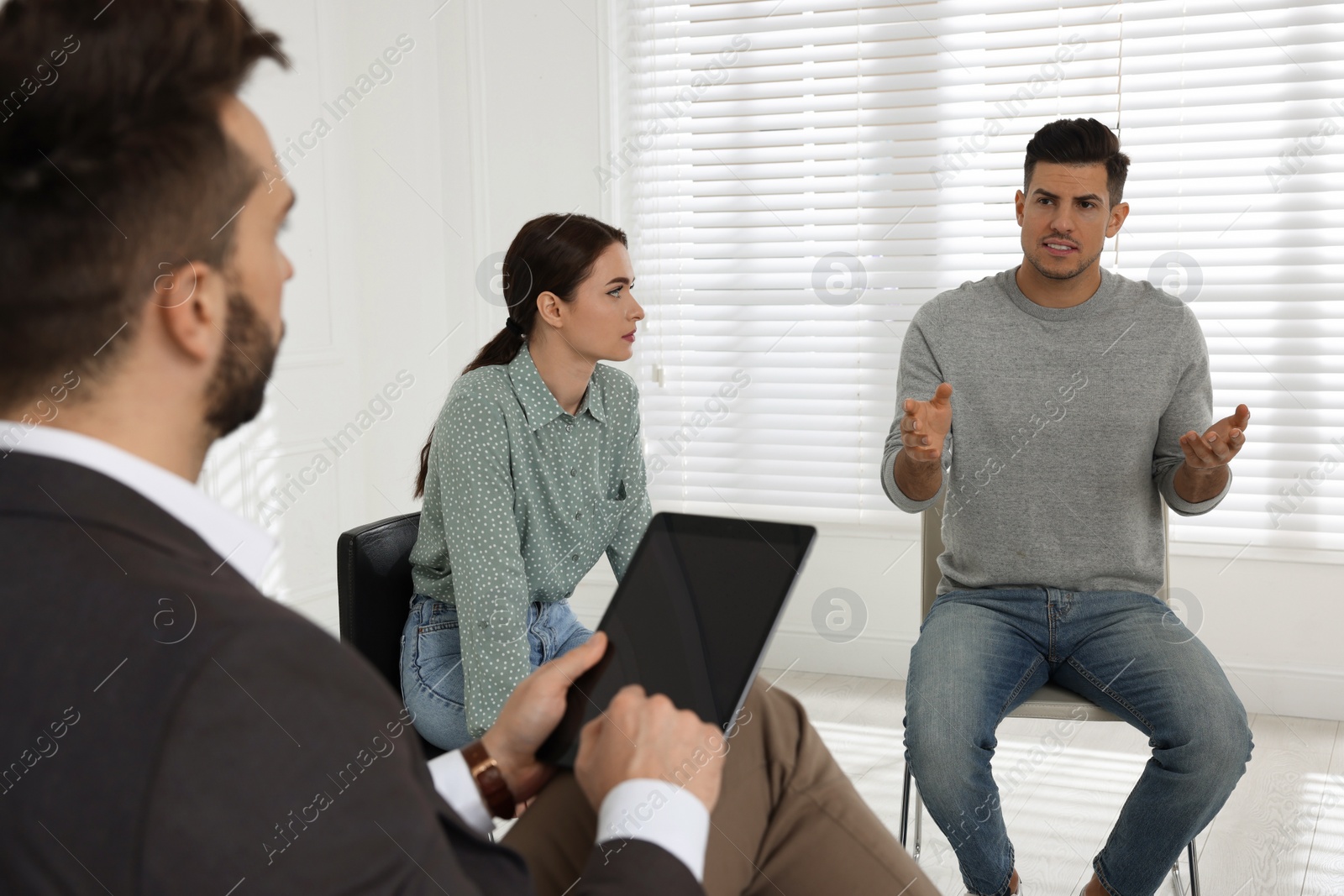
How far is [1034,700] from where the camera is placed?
1.96 meters

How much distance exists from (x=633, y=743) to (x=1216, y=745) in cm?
138

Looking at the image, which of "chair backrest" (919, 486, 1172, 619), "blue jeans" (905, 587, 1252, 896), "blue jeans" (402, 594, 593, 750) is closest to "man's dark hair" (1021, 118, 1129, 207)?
"chair backrest" (919, 486, 1172, 619)

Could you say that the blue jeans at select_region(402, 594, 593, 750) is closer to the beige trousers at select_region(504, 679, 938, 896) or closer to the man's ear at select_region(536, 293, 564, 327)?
the man's ear at select_region(536, 293, 564, 327)

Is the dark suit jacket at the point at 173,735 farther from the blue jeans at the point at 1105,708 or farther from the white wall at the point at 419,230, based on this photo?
the white wall at the point at 419,230

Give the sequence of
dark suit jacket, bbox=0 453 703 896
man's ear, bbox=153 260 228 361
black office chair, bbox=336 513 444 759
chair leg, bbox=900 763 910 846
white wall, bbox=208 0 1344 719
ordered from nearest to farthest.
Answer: dark suit jacket, bbox=0 453 703 896 → man's ear, bbox=153 260 228 361 → black office chair, bbox=336 513 444 759 → chair leg, bbox=900 763 910 846 → white wall, bbox=208 0 1344 719

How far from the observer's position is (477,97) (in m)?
3.85

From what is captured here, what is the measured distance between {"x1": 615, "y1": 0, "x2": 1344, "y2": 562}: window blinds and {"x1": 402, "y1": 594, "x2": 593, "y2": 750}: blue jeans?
1.91m

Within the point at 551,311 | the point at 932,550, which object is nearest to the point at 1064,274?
the point at 932,550

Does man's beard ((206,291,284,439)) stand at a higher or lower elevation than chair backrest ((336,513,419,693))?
higher

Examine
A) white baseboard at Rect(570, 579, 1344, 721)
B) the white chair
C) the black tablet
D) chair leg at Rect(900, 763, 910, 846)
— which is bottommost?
white baseboard at Rect(570, 579, 1344, 721)

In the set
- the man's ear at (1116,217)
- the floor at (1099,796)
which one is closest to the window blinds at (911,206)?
the floor at (1099,796)

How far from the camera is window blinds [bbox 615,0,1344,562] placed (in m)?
3.08

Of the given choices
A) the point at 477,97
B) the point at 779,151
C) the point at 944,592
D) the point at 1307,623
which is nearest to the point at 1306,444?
the point at 1307,623

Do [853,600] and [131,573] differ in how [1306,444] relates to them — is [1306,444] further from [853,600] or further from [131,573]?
[131,573]
